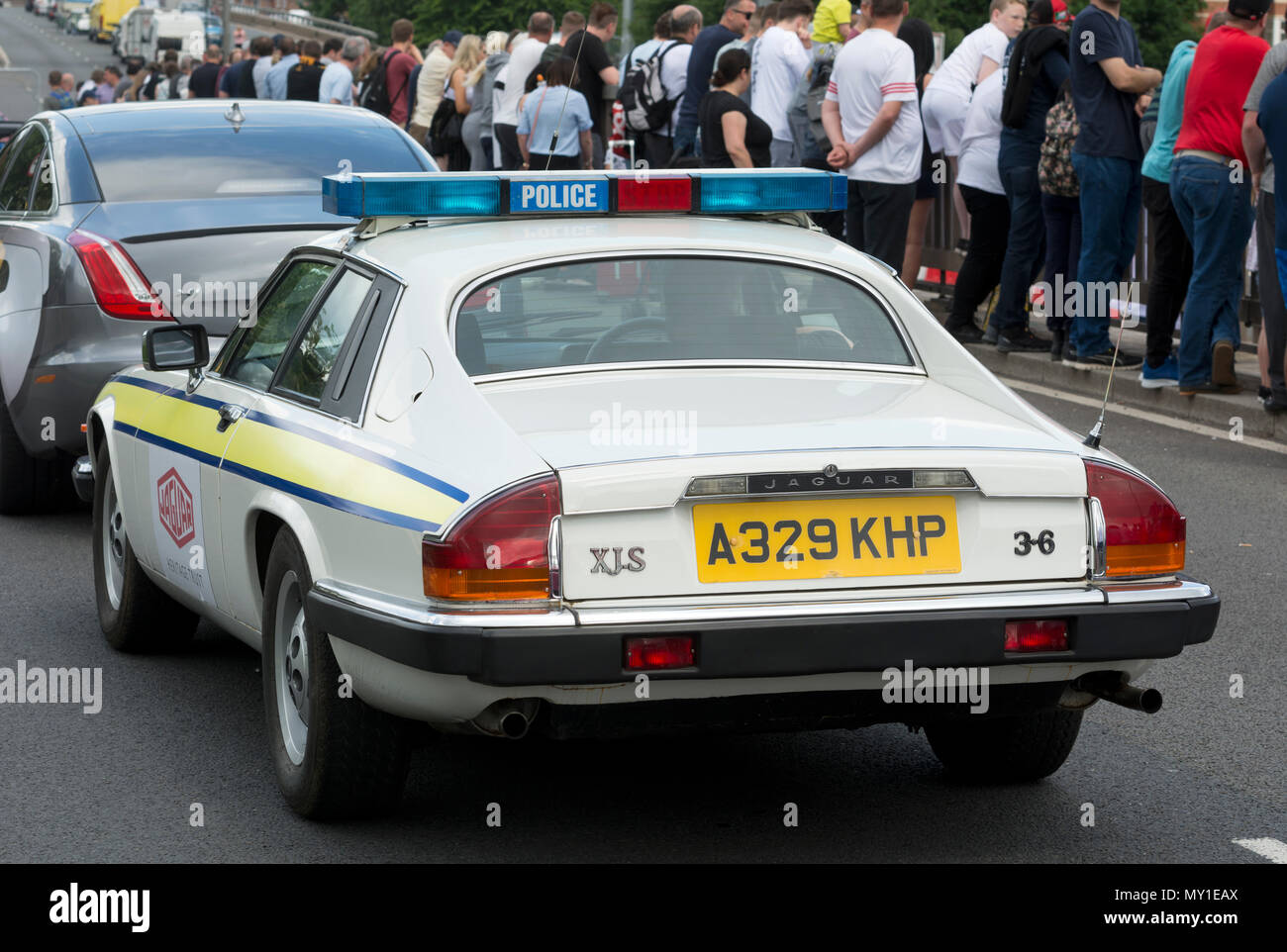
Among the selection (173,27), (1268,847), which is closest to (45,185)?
(1268,847)

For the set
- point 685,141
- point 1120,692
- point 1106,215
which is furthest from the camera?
point 685,141

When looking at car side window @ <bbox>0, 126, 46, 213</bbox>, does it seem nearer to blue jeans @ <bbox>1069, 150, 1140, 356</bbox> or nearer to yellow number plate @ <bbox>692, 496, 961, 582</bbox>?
blue jeans @ <bbox>1069, 150, 1140, 356</bbox>

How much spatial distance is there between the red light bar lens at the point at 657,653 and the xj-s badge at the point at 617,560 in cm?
15

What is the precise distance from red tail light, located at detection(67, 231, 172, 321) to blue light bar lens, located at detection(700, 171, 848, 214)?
348 centimetres

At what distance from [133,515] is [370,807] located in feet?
5.89

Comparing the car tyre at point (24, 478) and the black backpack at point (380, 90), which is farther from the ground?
the black backpack at point (380, 90)

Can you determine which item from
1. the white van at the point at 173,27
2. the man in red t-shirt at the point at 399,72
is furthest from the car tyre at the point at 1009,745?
the white van at the point at 173,27

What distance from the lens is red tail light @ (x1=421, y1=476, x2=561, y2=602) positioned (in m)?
4.08

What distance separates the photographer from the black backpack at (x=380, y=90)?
21.6 meters

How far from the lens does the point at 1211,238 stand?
10.6 metres

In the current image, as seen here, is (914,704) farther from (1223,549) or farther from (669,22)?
(669,22)

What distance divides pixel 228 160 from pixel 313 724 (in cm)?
473

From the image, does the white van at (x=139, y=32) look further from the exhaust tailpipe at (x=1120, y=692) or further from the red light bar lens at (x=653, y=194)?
the exhaust tailpipe at (x=1120, y=692)

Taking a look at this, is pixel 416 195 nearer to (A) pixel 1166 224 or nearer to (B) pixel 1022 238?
(A) pixel 1166 224
